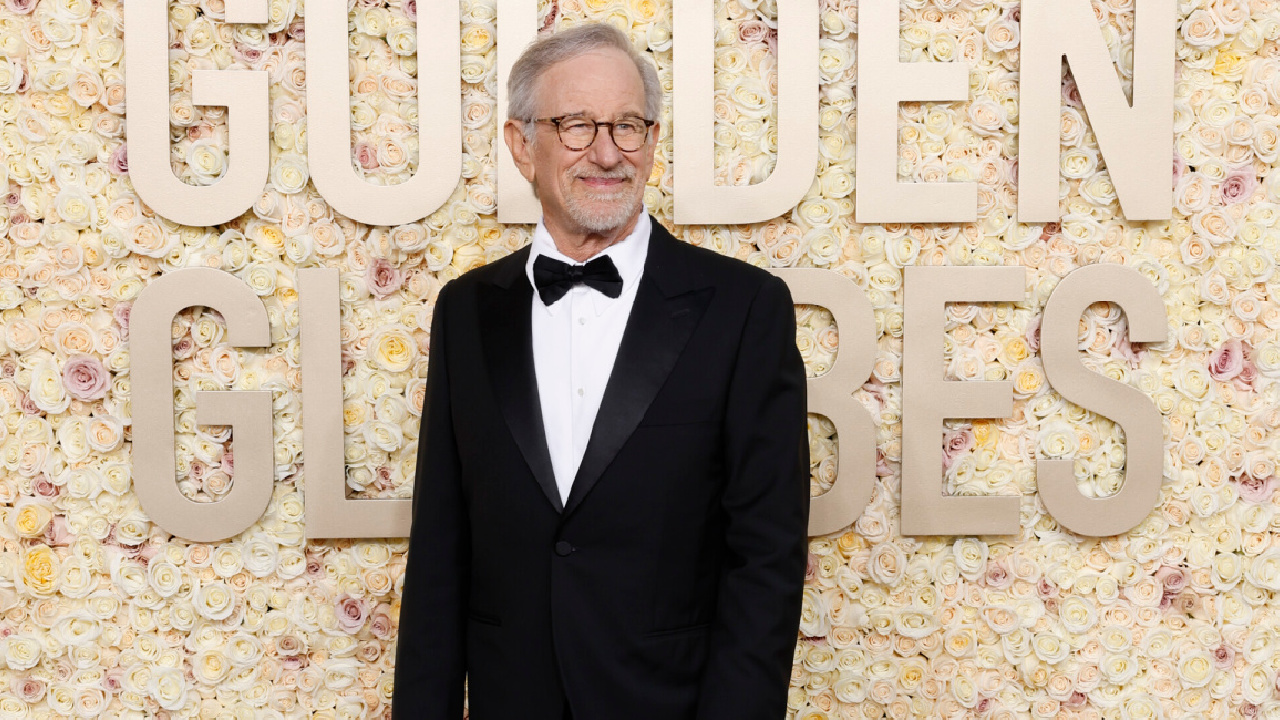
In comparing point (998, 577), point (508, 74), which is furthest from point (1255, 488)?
point (508, 74)

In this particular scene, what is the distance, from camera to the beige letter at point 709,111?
1920 mm

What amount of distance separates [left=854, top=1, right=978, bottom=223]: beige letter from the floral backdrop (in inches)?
1.6

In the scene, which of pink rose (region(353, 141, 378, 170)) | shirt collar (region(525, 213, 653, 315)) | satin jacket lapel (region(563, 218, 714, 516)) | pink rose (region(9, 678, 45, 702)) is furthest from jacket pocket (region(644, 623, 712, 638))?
pink rose (region(9, 678, 45, 702))

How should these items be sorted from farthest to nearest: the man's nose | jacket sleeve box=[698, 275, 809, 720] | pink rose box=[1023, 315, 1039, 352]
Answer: pink rose box=[1023, 315, 1039, 352], the man's nose, jacket sleeve box=[698, 275, 809, 720]

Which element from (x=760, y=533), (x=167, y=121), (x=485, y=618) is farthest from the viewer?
(x=167, y=121)

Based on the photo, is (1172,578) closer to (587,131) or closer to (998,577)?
(998,577)

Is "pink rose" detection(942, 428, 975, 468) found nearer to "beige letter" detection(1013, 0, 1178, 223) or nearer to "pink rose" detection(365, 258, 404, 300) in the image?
"beige letter" detection(1013, 0, 1178, 223)

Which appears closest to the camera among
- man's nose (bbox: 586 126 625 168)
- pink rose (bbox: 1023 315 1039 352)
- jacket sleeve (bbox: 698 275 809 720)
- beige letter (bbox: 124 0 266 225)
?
jacket sleeve (bbox: 698 275 809 720)

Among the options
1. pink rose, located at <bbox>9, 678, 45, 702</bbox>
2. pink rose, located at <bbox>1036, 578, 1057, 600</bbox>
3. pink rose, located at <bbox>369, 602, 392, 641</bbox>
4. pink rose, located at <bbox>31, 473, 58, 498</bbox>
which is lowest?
pink rose, located at <bbox>9, 678, 45, 702</bbox>

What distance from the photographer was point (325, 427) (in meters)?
1.90

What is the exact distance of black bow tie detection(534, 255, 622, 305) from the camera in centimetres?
150

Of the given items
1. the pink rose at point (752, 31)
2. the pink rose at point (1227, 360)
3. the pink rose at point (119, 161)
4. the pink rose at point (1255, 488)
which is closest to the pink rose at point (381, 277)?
the pink rose at point (119, 161)

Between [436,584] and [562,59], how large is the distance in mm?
854

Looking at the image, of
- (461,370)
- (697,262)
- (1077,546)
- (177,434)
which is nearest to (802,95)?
(697,262)
